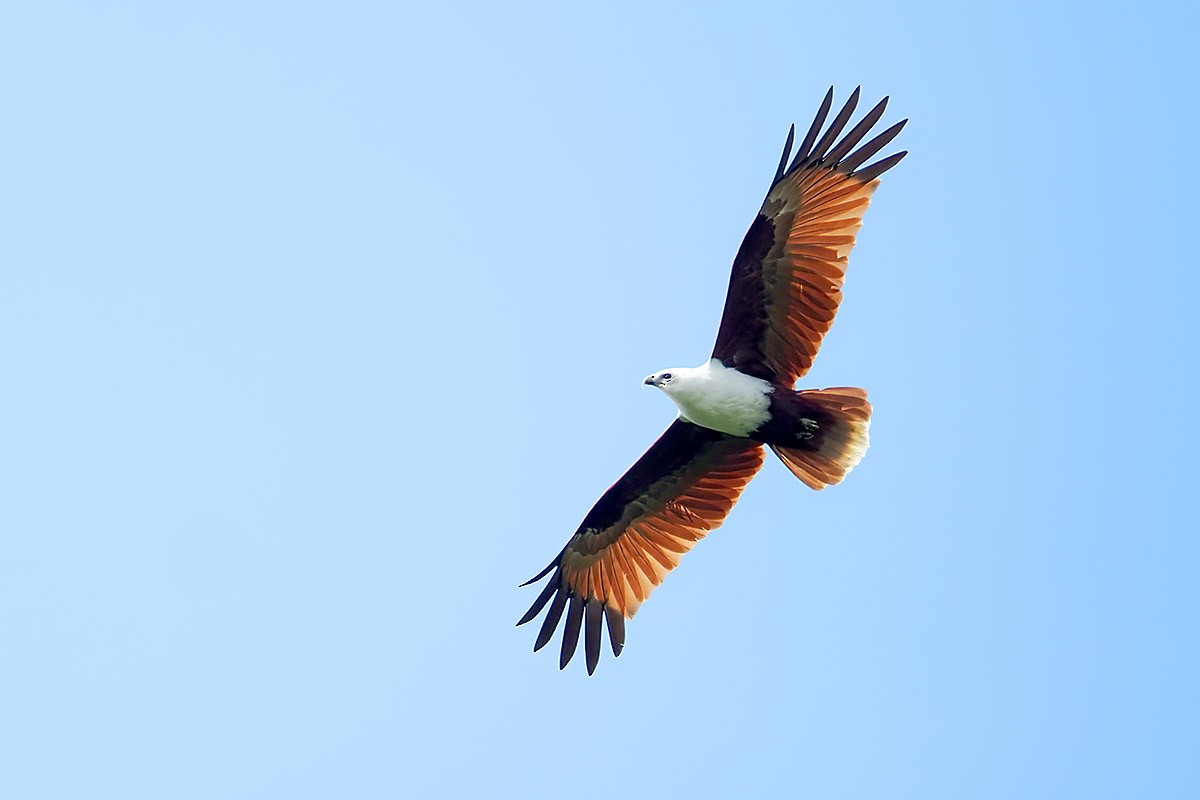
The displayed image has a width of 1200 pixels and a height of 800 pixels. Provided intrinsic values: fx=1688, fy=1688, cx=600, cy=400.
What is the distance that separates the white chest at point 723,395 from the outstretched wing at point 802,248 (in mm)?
163

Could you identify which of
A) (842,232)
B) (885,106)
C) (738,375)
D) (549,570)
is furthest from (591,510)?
(885,106)

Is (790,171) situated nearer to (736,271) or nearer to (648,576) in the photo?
(736,271)

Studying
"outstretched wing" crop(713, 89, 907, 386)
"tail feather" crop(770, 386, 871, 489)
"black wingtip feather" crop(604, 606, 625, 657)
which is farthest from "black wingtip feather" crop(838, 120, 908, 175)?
"black wingtip feather" crop(604, 606, 625, 657)

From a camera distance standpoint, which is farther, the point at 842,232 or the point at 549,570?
the point at 549,570

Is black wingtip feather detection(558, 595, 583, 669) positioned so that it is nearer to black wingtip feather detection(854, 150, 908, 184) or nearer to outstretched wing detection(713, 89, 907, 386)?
outstretched wing detection(713, 89, 907, 386)

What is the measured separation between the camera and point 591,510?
599 inches

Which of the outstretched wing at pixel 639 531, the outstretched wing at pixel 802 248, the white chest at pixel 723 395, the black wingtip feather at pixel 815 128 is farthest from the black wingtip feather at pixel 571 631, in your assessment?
the black wingtip feather at pixel 815 128

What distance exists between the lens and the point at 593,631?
49.3ft

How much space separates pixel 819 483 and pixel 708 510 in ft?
4.63

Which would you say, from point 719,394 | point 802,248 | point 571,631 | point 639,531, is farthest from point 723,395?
point 571,631

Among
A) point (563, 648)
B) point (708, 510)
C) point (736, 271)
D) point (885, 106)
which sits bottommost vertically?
point (563, 648)

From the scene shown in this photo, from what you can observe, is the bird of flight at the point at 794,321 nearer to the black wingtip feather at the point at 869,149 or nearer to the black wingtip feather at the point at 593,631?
the black wingtip feather at the point at 869,149

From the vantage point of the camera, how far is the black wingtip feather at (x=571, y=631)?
1502cm

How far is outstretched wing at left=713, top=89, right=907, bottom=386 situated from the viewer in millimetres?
13617
